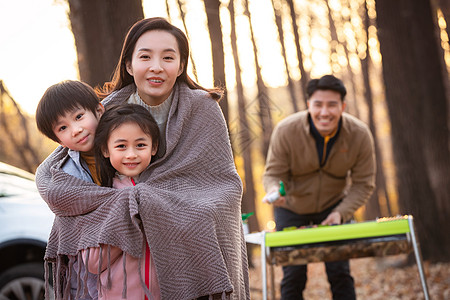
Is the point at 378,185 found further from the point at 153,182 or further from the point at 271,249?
the point at 153,182

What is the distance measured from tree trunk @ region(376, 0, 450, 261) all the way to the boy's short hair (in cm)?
658

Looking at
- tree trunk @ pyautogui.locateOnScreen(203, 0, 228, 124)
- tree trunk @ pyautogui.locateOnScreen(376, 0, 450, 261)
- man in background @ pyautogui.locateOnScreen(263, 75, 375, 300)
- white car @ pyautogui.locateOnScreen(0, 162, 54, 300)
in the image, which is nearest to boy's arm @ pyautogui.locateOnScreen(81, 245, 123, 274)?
white car @ pyautogui.locateOnScreen(0, 162, 54, 300)

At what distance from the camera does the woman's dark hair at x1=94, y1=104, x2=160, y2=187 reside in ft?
8.67

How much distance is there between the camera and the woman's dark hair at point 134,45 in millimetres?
2959

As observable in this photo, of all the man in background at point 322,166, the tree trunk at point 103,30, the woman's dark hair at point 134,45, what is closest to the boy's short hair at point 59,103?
the woman's dark hair at point 134,45

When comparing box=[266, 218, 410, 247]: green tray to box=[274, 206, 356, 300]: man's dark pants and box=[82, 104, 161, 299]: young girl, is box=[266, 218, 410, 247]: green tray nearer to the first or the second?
box=[274, 206, 356, 300]: man's dark pants

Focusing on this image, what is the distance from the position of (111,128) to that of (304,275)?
2813mm

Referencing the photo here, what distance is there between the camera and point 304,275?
16.0 ft

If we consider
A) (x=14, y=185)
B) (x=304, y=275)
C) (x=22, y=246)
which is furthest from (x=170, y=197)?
(x=14, y=185)

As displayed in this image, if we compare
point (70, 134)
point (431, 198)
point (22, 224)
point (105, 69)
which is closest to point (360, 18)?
point (431, 198)

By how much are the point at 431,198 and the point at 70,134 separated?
682cm

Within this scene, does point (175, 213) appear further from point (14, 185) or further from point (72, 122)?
point (14, 185)

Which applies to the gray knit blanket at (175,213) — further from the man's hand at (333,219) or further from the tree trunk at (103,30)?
the tree trunk at (103,30)

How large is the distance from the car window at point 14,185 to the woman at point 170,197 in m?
2.22
